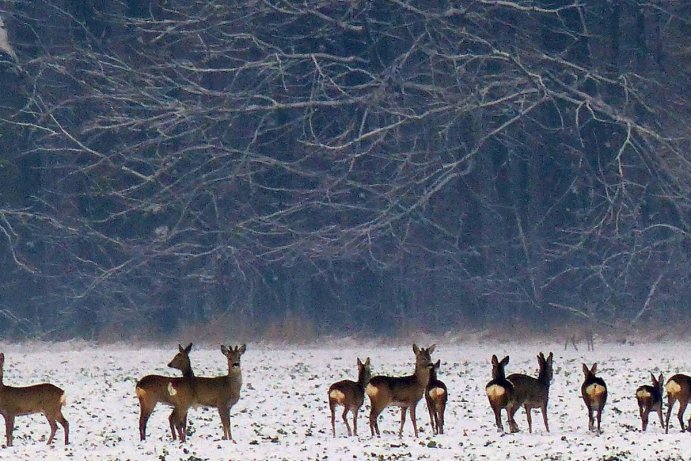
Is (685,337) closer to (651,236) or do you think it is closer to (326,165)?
(651,236)

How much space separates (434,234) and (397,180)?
524cm

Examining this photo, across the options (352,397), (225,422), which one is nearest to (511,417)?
(352,397)

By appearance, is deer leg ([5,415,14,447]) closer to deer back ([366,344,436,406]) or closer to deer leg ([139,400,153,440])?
deer leg ([139,400,153,440])

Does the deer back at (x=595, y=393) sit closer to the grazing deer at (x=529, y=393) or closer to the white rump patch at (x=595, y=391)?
the white rump patch at (x=595, y=391)

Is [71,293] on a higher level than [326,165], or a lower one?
lower

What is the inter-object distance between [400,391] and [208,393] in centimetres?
218

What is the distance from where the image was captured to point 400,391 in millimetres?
15977

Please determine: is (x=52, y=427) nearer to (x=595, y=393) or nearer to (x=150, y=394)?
(x=150, y=394)

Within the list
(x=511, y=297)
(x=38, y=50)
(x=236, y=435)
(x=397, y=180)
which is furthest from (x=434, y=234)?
(x=236, y=435)

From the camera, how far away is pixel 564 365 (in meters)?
25.0

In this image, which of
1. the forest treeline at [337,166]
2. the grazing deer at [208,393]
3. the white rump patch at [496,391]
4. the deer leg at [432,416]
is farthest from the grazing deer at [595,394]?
the forest treeline at [337,166]

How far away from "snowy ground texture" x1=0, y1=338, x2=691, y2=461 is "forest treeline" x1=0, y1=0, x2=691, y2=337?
16.7 feet

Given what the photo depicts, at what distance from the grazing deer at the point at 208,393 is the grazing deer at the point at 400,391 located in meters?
1.53

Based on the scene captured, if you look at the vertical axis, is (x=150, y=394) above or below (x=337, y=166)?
below
